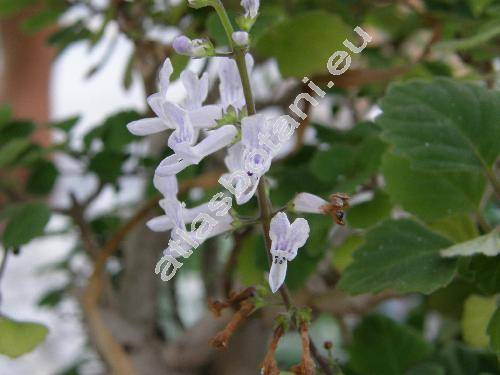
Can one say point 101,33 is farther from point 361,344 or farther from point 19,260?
point 19,260

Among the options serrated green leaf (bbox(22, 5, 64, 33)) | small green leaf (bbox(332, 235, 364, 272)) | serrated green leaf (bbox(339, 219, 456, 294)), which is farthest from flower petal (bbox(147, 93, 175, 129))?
serrated green leaf (bbox(22, 5, 64, 33))

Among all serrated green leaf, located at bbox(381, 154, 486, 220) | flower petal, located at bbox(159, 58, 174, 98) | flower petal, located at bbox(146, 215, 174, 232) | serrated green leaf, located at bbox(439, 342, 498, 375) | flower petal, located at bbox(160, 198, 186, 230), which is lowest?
serrated green leaf, located at bbox(439, 342, 498, 375)

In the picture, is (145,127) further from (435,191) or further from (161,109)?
(435,191)

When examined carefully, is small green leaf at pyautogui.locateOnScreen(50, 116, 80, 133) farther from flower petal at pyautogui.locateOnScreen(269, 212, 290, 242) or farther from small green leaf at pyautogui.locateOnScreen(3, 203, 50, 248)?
flower petal at pyautogui.locateOnScreen(269, 212, 290, 242)

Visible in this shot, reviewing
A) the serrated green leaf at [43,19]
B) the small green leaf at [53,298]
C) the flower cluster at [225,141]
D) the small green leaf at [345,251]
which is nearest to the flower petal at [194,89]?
the flower cluster at [225,141]

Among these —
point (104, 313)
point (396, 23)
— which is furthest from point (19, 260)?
point (396, 23)

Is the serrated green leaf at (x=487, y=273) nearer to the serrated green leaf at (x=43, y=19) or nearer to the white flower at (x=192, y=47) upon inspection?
the white flower at (x=192, y=47)

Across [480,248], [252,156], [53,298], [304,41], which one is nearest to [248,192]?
[252,156]
